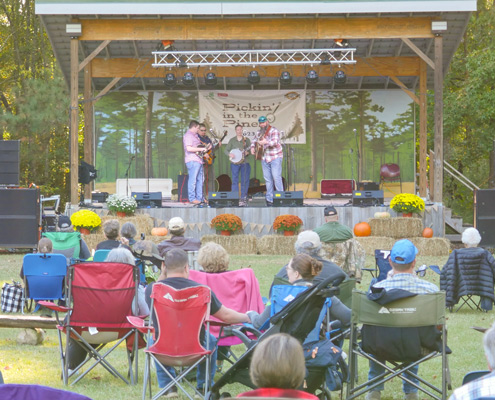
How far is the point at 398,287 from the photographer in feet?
17.9

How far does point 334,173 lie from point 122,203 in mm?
7167

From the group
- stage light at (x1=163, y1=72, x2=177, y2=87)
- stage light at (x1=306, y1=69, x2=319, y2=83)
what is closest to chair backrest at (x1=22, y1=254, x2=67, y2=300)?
stage light at (x1=306, y1=69, x2=319, y2=83)

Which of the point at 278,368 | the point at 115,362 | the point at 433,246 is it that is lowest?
the point at 115,362

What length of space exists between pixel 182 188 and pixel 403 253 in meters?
15.1

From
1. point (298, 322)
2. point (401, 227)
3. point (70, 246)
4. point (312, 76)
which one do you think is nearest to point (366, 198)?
point (401, 227)

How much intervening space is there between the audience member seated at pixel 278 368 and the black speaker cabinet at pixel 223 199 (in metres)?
13.4

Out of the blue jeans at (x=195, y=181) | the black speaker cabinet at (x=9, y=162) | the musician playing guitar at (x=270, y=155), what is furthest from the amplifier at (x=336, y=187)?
the black speaker cabinet at (x=9, y=162)

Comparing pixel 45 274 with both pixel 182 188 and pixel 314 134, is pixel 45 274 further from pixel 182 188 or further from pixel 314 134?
pixel 314 134

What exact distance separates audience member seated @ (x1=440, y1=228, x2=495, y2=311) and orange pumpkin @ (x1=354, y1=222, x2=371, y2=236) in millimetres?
6294

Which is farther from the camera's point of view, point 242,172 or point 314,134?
point 314,134

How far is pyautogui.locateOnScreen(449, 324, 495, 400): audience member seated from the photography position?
296 centimetres

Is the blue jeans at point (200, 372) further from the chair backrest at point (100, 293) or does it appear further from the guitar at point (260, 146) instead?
the guitar at point (260, 146)

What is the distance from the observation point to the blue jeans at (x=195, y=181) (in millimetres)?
17719

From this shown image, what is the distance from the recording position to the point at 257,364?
9.53 feet
